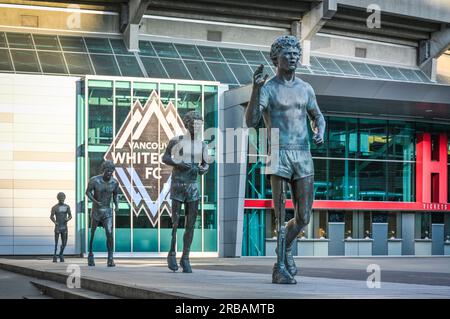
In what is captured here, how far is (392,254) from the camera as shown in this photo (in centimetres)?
4050

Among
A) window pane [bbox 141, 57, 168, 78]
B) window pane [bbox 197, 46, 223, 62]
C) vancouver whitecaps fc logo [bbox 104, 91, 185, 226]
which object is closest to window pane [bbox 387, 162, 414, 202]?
window pane [bbox 197, 46, 223, 62]

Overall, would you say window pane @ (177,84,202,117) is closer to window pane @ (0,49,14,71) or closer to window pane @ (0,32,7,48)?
window pane @ (0,49,14,71)

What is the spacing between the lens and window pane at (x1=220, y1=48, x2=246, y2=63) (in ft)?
133

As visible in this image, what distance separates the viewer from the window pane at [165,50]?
39.6 metres

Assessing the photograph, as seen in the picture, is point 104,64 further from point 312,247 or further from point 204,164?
point 204,164

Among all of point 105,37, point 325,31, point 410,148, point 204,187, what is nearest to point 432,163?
point 410,148

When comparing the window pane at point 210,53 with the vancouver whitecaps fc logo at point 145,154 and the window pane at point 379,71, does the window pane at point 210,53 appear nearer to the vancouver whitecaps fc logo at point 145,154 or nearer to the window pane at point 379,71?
the vancouver whitecaps fc logo at point 145,154

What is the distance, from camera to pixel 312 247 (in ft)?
127

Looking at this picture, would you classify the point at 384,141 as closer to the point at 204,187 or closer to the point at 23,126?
the point at 204,187

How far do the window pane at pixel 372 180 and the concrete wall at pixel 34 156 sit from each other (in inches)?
472

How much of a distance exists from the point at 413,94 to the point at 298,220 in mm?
26853

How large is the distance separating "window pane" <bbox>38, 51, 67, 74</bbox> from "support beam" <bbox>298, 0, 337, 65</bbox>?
1071 centimetres

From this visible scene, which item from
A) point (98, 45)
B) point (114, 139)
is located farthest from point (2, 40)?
point (114, 139)

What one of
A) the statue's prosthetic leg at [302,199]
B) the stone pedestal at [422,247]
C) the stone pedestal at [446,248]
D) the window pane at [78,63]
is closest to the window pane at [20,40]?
the window pane at [78,63]
